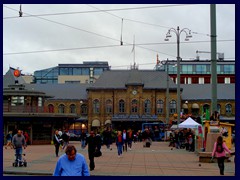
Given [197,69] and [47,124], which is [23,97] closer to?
[47,124]

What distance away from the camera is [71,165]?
30.6 ft

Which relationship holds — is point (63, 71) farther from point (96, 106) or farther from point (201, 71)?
point (201, 71)

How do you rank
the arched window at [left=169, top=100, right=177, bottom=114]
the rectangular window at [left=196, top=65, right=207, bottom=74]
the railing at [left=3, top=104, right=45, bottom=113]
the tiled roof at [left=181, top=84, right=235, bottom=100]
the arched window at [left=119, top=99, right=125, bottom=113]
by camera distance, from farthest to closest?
the rectangular window at [left=196, top=65, right=207, bottom=74] < the tiled roof at [left=181, top=84, right=235, bottom=100] < the arched window at [left=119, top=99, right=125, bottom=113] < the arched window at [left=169, top=100, right=177, bottom=114] < the railing at [left=3, top=104, right=45, bottom=113]

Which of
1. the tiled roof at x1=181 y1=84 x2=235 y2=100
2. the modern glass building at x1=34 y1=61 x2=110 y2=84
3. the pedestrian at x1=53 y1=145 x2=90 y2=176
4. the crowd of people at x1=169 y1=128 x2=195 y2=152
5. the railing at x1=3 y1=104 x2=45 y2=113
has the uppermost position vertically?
the modern glass building at x1=34 y1=61 x2=110 y2=84

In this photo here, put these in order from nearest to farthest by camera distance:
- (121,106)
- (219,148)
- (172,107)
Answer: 1. (219,148)
2. (172,107)
3. (121,106)

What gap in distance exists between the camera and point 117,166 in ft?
77.7

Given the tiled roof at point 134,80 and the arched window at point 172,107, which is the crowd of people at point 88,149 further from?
the tiled roof at point 134,80

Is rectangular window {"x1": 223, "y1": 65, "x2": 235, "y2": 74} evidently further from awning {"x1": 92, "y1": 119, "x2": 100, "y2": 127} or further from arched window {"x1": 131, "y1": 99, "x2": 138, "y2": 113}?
awning {"x1": 92, "y1": 119, "x2": 100, "y2": 127}

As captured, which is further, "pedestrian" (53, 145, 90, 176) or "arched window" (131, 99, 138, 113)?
"arched window" (131, 99, 138, 113)

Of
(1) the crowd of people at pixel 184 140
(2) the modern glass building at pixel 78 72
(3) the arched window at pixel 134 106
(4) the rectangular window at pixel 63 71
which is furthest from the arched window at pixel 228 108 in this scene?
(1) the crowd of people at pixel 184 140

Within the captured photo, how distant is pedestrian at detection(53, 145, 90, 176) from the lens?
367 inches

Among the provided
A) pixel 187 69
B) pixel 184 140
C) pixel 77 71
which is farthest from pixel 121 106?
pixel 184 140

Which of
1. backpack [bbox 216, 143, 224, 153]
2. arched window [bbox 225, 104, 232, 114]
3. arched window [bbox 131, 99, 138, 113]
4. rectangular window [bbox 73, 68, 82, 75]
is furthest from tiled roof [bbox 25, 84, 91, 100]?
backpack [bbox 216, 143, 224, 153]

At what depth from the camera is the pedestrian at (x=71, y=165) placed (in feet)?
30.6
